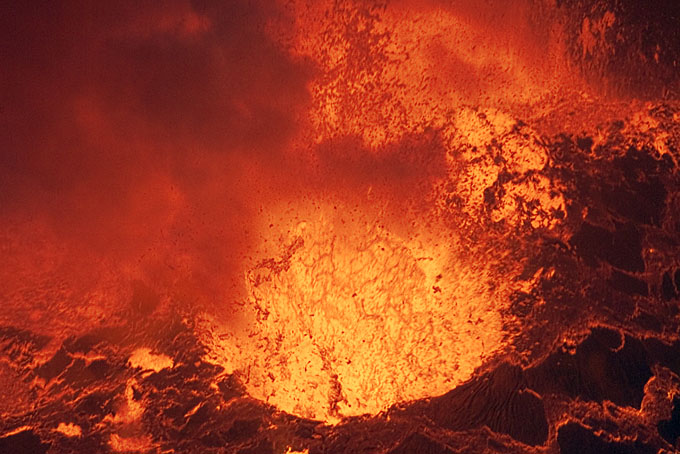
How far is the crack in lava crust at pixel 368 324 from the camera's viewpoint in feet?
4.03

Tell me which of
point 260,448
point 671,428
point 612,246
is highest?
point 612,246

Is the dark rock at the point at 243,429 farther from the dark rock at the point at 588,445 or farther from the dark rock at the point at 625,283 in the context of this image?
the dark rock at the point at 625,283

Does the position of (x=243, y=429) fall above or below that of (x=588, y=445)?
above

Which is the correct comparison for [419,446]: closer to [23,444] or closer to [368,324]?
[368,324]

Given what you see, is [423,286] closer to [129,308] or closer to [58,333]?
[129,308]

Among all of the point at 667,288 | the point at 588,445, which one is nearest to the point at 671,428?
the point at 588,445

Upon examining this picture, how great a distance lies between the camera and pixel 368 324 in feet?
4.05

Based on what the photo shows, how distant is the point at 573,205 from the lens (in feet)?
4.17

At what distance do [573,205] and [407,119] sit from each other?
20.6 inches

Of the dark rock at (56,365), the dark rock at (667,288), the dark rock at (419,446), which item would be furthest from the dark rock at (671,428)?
the dark rock at (56,365)

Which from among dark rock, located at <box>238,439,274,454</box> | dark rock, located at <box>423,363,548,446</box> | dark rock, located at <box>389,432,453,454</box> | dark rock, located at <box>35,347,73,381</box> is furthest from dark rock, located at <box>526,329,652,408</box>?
dark rock, located at <box>35,347,73,381</box>

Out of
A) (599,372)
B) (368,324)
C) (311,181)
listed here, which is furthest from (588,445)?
(311,181)

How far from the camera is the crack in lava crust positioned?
123 centimetres

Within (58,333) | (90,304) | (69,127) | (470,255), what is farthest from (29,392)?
(470,255)
